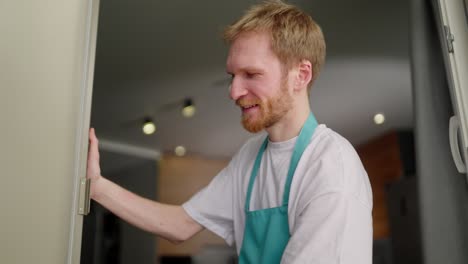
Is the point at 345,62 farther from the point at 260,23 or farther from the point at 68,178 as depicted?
the point at 68,178

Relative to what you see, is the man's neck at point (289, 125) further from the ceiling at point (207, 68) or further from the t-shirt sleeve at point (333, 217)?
the ceiling at point (207, 68)

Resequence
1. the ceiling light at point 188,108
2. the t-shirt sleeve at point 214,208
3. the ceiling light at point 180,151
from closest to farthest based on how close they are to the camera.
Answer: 1. the t-shirt sleeve at point 214,208
2. the ceiling light at point 188,108
3. the ceiling light at point 180,151

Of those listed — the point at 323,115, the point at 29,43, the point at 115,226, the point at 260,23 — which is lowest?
the point at 115,226

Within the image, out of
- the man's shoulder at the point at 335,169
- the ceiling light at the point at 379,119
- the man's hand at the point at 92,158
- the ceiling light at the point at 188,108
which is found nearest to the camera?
the man's shoulder at the point at 335,169

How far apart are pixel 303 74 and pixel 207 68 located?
2.33 m

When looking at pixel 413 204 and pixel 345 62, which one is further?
pixel 413 204

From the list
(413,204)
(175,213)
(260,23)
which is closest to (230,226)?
(175,213)

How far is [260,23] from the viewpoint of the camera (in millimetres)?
1323

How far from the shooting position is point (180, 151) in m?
6.32

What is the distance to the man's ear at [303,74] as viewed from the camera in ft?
4.41

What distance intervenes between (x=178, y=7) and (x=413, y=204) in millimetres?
2759

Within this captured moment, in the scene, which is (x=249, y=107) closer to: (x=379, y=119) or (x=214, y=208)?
(x=214, y=208)

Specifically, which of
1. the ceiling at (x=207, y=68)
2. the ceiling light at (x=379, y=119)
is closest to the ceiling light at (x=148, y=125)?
the ceiling at (x=207, y=68)

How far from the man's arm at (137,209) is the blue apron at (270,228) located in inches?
7.9
